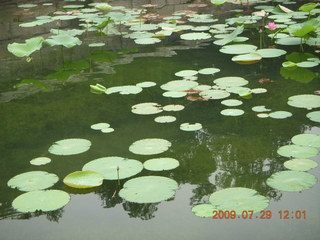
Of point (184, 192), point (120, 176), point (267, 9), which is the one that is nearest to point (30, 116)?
point (120, 176)

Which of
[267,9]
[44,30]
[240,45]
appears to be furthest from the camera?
[267,9]

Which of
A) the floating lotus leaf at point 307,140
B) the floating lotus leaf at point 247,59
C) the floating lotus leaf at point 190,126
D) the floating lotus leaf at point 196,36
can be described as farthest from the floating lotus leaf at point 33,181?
the floating lotus leaf at point 196,36

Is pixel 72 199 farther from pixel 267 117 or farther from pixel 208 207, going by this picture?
pixel 267 117

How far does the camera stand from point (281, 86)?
9.56 ft

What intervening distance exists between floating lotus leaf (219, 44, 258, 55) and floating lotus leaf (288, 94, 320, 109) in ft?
3.13

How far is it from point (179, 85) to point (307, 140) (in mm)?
1018

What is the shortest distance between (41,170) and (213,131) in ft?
2.79

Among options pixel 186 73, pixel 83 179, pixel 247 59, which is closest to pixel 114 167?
pixel 83 179

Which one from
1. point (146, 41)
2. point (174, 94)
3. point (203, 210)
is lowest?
point (203, 210)

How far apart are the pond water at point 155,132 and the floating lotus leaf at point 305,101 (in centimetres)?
2

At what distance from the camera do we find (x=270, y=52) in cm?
356

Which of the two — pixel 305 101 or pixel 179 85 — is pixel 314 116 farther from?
pixel 179 85

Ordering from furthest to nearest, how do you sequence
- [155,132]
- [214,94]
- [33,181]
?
1. [214,94]
2. [155,132]
3. [33,181]

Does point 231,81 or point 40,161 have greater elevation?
point 231,81
